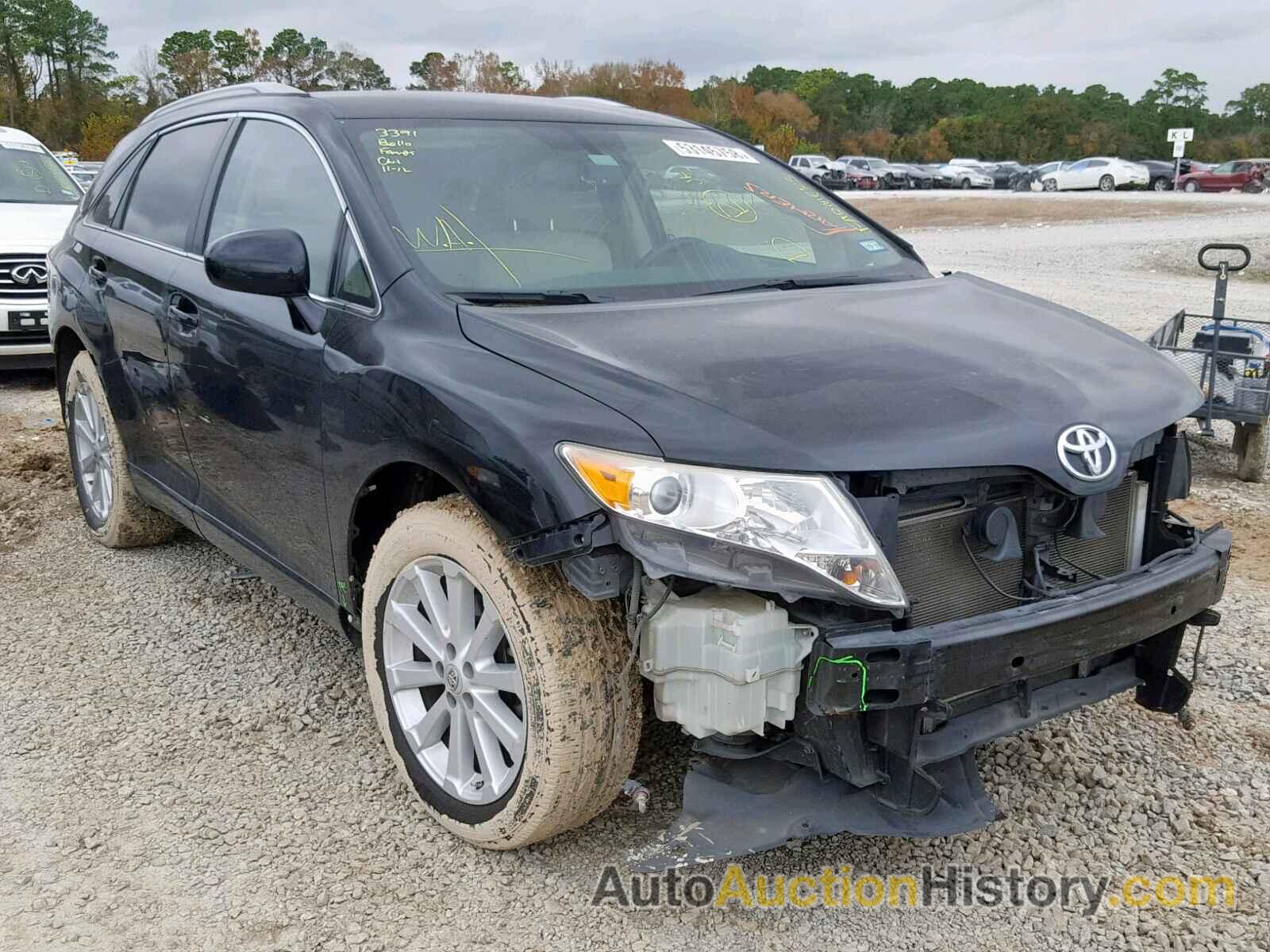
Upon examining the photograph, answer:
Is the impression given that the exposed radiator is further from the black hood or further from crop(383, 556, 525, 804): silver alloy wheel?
crop(383, 556, 525, 804): silver alloy wheel

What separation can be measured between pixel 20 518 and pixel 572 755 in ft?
13.3

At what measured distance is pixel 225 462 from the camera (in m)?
3.62

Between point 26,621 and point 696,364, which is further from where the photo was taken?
point 26,621

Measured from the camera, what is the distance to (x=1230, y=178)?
41406mm

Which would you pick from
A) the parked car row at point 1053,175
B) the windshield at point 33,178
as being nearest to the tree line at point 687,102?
the parked car row at point 1053,175

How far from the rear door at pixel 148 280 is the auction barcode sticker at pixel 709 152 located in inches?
60.2

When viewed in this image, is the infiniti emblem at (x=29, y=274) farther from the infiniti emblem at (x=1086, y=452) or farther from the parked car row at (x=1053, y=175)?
the parked car row at (x=1053, y=175)

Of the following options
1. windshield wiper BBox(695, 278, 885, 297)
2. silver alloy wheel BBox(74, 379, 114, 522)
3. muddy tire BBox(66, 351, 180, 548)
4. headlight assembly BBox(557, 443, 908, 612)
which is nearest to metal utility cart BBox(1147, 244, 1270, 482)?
windshield wiper BBox(695, 278, 885, 297)

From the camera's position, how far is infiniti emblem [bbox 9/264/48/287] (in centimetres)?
850

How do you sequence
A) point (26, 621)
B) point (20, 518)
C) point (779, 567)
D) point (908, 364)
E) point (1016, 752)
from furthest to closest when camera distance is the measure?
point (20, 518), point (26, 621), point (1016, 752), point (908, 364), point (779, 567)

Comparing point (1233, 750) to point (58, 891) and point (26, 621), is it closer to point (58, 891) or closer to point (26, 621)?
point (58, 891)

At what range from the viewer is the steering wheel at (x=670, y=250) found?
10.9 feet

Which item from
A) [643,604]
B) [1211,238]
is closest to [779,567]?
[643,604]

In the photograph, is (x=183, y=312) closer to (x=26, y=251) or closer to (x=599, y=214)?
(x=599, y=214)
